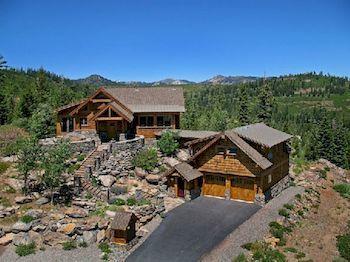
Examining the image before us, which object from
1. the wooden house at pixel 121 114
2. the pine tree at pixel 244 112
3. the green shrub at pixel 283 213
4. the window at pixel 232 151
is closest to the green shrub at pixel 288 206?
the green shrub at pixel 283 213

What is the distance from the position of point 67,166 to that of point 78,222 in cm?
918

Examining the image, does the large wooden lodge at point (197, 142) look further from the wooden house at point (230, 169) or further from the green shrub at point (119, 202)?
the green shrub at point (119, 202)

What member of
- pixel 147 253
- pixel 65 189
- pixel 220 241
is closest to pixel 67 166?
pixel 65 189

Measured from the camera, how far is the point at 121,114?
1746 inches

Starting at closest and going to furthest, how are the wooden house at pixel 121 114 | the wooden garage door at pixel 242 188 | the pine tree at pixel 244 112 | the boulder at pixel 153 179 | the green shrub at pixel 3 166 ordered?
the green shrub at pixel 3 166 → the wooden garage door at pixel 242 188 → the boulder at pixel 153 179 → the wooden house at pixel 121 114 → the pine tree at pixel 244 112

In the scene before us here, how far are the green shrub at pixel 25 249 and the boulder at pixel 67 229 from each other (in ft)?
7.35

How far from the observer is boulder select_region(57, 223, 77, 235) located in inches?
1155

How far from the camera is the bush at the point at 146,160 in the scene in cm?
4016

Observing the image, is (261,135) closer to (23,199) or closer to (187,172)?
(187,172)

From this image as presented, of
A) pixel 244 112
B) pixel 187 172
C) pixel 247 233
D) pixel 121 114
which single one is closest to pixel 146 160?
pixel 187 172

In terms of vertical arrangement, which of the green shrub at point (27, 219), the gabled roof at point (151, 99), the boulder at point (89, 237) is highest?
the gabled roof at point (151, 99)

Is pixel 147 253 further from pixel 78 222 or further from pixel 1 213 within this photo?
pixel 1 213

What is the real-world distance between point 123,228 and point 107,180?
9.88 meters

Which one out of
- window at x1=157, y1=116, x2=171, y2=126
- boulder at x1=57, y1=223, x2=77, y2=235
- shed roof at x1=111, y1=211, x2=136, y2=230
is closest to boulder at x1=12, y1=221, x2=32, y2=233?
boulder at x1=57, y1=223, x2=77, y2=235
